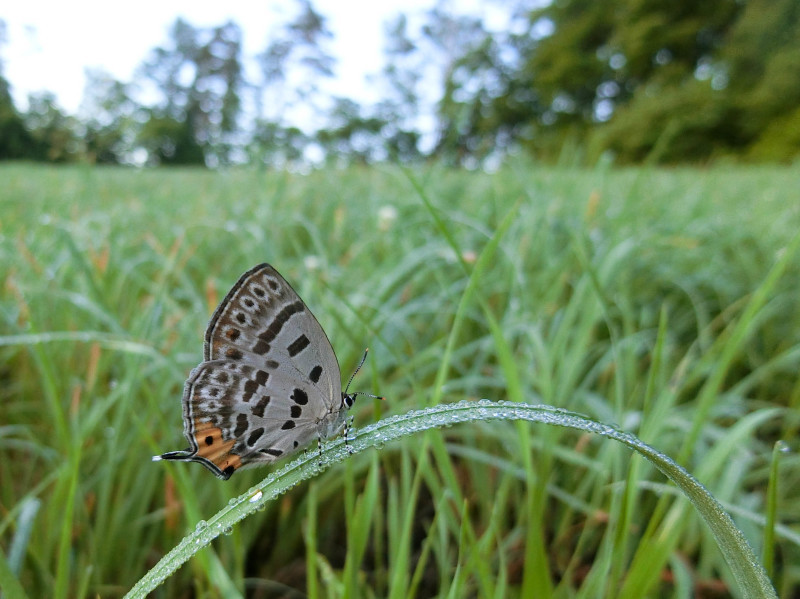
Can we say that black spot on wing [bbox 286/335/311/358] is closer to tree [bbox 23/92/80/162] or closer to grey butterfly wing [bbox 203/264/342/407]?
grey butterfly wing [bbox 203/264/342/407]

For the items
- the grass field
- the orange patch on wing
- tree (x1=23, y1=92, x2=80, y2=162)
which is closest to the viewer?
the orange patch on wing

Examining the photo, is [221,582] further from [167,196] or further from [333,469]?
[167,196]

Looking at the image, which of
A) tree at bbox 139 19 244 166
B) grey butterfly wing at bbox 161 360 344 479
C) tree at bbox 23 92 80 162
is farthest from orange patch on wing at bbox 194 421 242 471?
tree at bbox 139 19 244 166

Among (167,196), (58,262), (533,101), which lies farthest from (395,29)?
(58,262)

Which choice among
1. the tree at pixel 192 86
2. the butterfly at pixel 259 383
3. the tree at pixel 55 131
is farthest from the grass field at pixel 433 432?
the tree at pixel 192 86

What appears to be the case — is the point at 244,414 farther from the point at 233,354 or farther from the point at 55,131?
the point at 55,131

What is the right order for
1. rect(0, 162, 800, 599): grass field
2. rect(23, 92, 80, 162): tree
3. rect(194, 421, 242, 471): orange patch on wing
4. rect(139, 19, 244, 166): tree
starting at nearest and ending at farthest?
1. rect(194, 421, 242, 471): orange patch on wing
2. rect(0, 162, 800, 599): grass field
3. rect(23, 92, 80, 162): tree
4. rect(139, 19, 244, 166): tree

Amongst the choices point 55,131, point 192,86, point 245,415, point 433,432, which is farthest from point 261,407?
point 192,86

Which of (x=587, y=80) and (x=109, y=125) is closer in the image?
(x=109, y=125)
